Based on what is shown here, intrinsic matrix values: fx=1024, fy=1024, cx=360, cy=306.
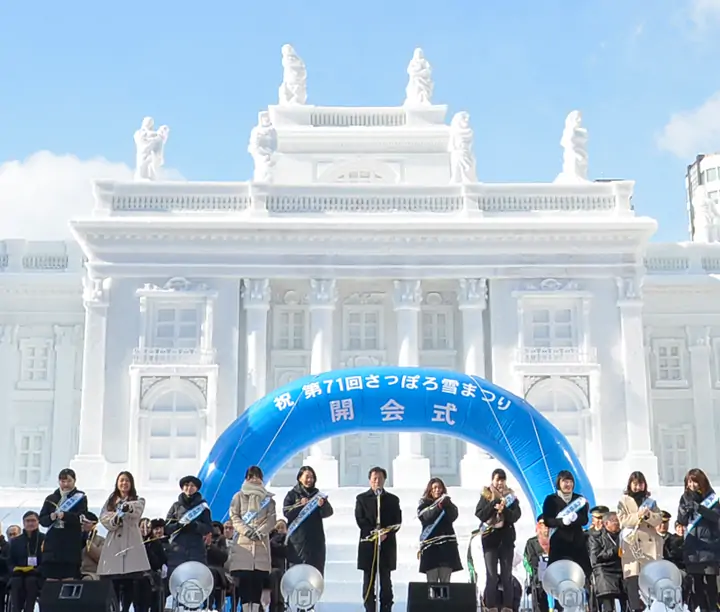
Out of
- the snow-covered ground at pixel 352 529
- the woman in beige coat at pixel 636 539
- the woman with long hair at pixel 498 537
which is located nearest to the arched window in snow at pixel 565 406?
the snow-covered ground at pixel 352 529

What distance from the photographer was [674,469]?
29375mm

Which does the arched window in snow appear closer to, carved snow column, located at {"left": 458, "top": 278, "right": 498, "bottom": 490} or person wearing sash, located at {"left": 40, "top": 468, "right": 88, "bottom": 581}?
carved snow column, located at {"left": 458, "top": 278, "right": 498, "bottom": 490}

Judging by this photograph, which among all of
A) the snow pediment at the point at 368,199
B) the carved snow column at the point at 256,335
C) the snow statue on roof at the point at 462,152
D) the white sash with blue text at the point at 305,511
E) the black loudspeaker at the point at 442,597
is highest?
the snow statue on roof at the point at 462,152

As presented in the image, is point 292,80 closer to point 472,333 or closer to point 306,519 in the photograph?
point 472,333

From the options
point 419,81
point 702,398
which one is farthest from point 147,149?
point 702,398

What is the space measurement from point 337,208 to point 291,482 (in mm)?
7259

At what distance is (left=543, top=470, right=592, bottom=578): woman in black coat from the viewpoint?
1069 centimetres

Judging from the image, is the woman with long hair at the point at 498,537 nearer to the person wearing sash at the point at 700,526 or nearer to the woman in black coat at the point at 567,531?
the woman in black coat at the point at 567,531

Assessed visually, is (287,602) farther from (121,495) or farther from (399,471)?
(399,471)

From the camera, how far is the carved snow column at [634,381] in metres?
25.0

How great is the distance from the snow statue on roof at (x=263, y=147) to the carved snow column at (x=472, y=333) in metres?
6.01

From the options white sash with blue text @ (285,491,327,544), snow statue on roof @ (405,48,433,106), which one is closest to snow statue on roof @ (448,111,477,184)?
snow statue on roof @ (405,48,433,106)

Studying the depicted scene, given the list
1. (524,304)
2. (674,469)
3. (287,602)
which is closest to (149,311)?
(524,304)

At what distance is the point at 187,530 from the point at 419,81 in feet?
78.0
